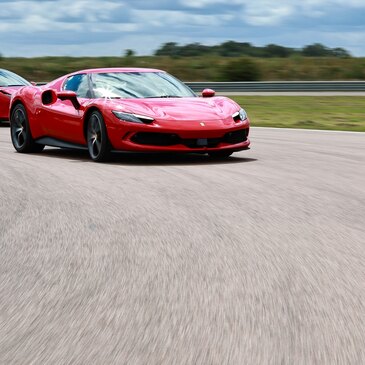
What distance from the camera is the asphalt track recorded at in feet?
12.6

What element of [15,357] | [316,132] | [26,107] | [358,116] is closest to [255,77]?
[358,116]

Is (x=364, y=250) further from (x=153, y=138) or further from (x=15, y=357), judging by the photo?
(x=153, y=138)

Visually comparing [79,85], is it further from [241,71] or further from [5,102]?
[241,71]

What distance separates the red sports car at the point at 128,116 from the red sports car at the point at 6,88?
21.4ft

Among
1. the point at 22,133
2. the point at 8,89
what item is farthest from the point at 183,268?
the point at 8,89

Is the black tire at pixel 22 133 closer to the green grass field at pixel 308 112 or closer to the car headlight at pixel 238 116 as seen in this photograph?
the car headlight at pixel 238 116

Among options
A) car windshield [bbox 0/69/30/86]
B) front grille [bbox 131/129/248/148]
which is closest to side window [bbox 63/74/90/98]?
front grille [bbox 131/129/248/148]

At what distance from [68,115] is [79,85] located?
0.46m

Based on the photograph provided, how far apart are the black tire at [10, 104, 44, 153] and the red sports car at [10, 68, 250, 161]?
0.04 ft

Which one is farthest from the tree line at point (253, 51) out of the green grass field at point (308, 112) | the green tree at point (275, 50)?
the green grass field at point (308, 112)

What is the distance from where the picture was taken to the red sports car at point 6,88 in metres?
19.5

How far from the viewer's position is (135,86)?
12000 mm

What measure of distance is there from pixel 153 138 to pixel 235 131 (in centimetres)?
100

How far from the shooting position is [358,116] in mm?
21969
